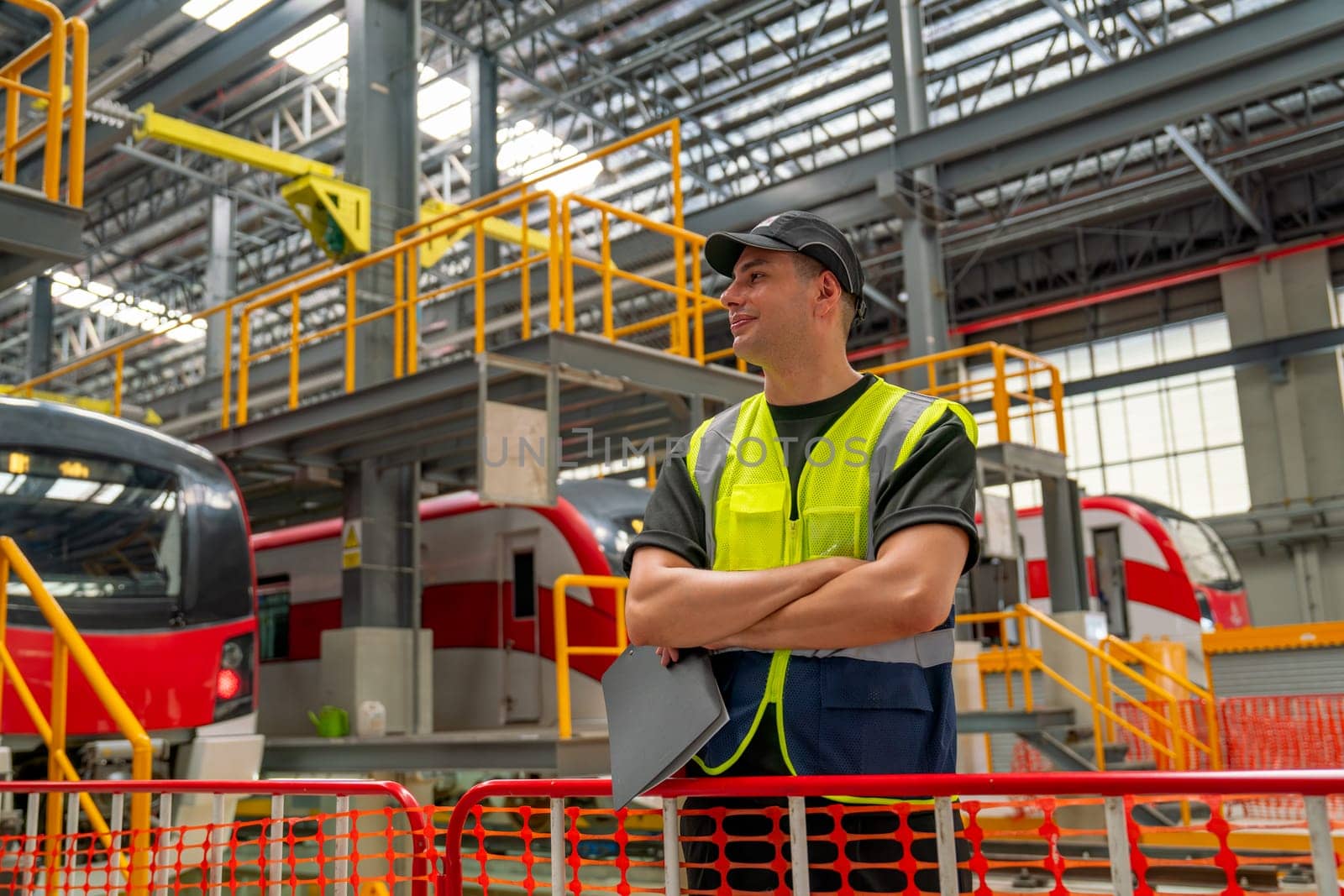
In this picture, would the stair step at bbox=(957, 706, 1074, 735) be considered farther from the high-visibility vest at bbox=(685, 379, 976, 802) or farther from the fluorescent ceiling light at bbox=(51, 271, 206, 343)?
the fluorescent ceiling light at bbox=(51, 271, 206, 343)

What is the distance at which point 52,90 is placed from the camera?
25.6 feet

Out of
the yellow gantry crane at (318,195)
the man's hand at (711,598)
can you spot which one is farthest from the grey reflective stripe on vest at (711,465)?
the yellow gantry crane at (318,195)

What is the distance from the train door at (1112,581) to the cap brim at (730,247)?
18.1 meters

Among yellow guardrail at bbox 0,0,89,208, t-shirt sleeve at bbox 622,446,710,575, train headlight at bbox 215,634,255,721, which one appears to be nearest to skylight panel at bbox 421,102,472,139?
yellow guardrail at bbox 0,0,89,208

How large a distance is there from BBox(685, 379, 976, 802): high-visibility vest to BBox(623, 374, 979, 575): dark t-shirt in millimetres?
21

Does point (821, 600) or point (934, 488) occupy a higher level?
point (934, 488)

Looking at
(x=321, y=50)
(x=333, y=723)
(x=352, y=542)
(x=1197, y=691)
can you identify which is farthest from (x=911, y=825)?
(x=321, y=50)

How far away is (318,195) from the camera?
529 inches

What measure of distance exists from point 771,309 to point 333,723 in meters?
10.6

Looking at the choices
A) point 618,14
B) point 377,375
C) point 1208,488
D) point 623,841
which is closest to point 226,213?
point 618,14

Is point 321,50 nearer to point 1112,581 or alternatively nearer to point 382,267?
point 382,267

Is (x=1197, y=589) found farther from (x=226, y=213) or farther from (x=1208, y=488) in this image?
(x=226, y=213)

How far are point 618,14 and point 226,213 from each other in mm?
9284

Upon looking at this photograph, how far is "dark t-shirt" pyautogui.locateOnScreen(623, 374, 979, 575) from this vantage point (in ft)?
7.34
